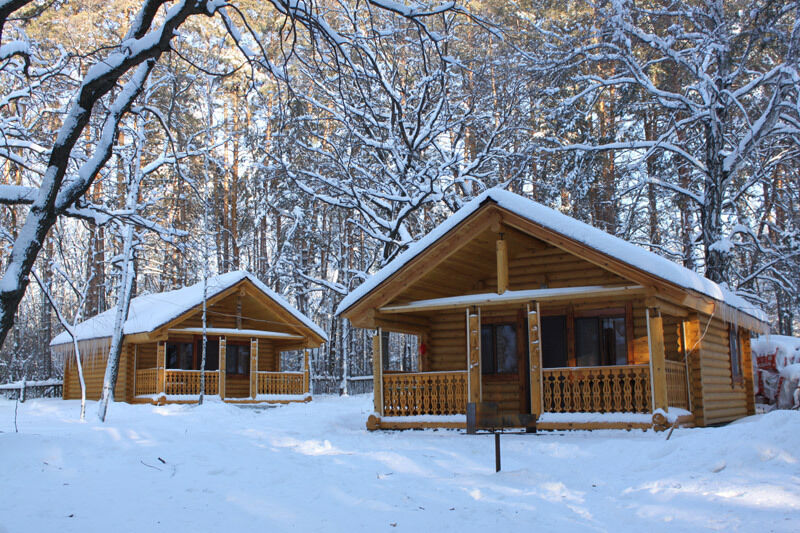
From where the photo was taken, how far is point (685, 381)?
14180mm

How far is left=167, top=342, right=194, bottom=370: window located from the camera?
26672 mm

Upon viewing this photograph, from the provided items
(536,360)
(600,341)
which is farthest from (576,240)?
(600,341)

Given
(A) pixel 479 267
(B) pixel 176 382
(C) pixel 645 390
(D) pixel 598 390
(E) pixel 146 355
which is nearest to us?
(C) pixel 645 390

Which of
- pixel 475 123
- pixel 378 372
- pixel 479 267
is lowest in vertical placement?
pixel 378 372

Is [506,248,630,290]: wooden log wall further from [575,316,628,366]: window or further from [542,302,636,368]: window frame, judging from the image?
[575,316,628,366]: window

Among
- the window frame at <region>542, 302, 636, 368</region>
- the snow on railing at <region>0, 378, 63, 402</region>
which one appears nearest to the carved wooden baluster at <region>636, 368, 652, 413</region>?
the window frame at <region>542, 302, 636, 368</region>

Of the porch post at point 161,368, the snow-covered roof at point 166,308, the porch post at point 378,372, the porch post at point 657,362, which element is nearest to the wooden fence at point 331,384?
the snow-covered roof at point 166,308

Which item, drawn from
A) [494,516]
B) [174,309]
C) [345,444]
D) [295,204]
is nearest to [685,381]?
[345,444]

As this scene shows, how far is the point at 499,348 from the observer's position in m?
16.1

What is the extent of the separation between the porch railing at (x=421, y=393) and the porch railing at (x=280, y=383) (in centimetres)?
1224

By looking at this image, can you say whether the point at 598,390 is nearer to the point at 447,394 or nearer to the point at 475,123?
the point at 447,394

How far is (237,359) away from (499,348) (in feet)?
50.0

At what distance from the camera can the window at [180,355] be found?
2667 centimetres

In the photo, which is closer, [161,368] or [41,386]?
[161,368]
